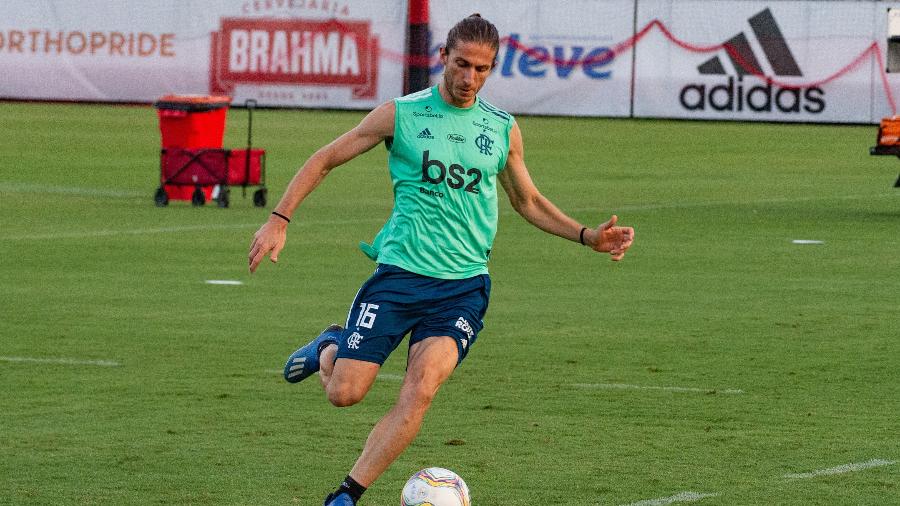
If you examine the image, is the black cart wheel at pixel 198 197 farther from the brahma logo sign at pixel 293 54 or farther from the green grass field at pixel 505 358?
the brahma logo sign at pixel 293 54

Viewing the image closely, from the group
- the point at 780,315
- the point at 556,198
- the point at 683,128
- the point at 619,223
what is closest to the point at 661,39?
the point at 683,128

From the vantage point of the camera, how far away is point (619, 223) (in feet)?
74.3

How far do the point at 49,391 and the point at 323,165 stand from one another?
351 cm

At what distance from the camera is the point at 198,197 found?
2420cm

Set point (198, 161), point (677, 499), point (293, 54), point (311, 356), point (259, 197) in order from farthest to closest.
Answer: point (293, 54) < point (259, 197) < point (198, 161) < point (311, 356) < point (677, 499)

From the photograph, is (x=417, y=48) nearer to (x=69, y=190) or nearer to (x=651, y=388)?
(x=69, y=190)

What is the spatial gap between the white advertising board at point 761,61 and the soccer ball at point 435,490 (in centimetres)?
3370

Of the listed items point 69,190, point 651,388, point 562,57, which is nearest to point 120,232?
point 69,190

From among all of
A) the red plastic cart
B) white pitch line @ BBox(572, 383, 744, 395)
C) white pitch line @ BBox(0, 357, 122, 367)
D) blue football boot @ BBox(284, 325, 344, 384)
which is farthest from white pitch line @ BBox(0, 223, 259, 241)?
blue football boot @ BBox(284, 325, 344, 384)

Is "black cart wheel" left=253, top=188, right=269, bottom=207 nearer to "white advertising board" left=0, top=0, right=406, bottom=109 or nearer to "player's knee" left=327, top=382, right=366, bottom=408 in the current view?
"player's knee" left=327, top=382, right=366, bottom=408

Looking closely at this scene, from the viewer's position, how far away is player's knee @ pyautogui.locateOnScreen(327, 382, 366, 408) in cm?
825

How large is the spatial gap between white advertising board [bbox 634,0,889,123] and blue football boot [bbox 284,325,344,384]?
3260 cm

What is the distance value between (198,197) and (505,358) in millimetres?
12052

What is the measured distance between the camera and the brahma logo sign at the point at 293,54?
138ft
